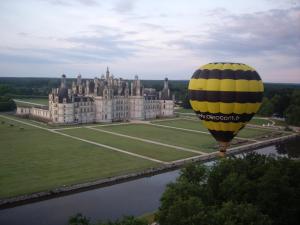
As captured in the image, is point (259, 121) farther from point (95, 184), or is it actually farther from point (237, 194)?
point (237, 194)

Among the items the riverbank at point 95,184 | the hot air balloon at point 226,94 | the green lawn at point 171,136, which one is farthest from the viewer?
the green lawn at point 171,136

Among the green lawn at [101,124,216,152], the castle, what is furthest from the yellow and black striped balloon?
the castle

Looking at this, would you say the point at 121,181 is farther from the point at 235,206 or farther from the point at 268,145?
the point at 268,145

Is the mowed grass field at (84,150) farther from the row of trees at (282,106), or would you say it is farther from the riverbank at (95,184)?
the row of trees at (282,106)

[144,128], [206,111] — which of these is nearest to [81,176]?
[206,111]

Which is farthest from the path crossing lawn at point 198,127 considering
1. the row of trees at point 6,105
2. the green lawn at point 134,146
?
the row of trees at point 6,105
